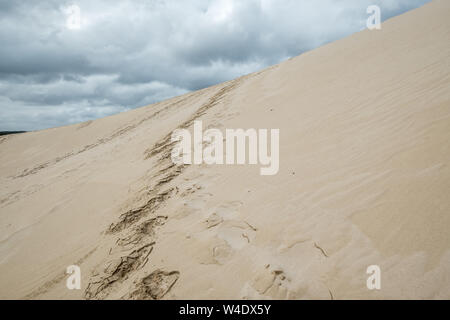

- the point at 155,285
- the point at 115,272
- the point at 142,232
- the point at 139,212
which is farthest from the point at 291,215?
the point at 139,212

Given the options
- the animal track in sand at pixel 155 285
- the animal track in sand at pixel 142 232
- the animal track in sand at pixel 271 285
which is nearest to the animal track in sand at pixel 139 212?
the animal track in sand at pixel 142 232

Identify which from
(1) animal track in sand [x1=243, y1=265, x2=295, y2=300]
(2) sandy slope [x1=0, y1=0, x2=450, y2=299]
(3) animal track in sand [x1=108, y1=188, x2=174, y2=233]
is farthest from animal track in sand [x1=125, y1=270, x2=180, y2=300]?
(3) animal track in sand [x1=108, y1=188, x2=174, y2=233]

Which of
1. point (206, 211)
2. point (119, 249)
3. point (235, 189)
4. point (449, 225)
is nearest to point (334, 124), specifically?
point (235, 189)

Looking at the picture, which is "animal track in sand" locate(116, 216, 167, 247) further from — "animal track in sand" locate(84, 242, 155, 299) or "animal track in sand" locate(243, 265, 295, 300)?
"animal track in sand" locate(243, 265, 295, 300)

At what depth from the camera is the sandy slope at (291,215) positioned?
6.40ft

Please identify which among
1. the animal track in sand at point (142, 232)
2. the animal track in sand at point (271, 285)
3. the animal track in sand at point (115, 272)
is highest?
the animal track in sand at point (142, 232)

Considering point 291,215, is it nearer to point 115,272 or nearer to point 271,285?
point 271,285

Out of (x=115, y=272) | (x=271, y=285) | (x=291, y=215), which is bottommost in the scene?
(x=115, y=272)

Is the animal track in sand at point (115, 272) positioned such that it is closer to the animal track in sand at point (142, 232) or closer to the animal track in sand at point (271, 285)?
the animal track in sand at point (142, 232)

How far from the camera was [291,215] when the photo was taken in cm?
259

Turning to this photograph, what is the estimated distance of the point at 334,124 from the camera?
4051 millimetres

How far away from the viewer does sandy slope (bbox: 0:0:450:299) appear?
195 cm

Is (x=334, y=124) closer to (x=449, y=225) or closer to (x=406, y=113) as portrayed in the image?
(x=406, y=113)

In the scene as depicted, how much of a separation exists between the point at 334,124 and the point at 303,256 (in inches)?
107
